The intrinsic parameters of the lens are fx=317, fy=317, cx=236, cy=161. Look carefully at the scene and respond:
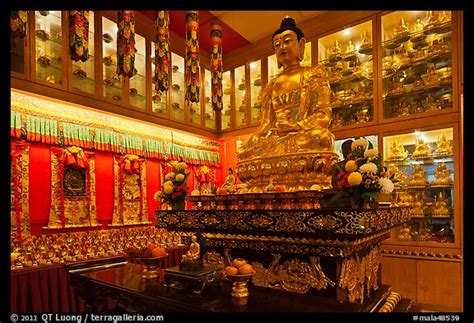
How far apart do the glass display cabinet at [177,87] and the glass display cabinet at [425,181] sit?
3226mm

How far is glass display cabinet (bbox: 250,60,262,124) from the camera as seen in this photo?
5.70m

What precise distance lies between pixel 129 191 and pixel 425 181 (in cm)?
392

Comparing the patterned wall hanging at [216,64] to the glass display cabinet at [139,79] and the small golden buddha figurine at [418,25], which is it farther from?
the small golden buddha figurine at [418,25]

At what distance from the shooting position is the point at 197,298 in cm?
182

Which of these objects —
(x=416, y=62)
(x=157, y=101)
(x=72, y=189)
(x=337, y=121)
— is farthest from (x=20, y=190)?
(x=416, y=62)

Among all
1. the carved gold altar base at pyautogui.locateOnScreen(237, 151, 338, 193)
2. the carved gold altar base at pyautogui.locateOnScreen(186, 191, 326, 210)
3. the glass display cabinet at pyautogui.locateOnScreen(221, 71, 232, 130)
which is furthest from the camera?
the glass display cabinet at pyautogui.locateOnScreen(221, 71, 232, 130)

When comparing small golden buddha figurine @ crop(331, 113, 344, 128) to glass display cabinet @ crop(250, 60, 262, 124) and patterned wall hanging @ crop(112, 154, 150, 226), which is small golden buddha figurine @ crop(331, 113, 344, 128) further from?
patterned wall hanging @ crop(112, 154, 150, 226)

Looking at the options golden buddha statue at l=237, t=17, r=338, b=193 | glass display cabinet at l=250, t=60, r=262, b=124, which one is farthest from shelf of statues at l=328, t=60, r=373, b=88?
golden buddha statue at l=237, t=17, r=338, b=193

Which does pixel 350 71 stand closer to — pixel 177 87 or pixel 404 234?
pixel 404 234

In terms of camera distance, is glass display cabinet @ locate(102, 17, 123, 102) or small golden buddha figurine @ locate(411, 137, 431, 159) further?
glass display cabinet @ locate(102, 17, 123, 102)

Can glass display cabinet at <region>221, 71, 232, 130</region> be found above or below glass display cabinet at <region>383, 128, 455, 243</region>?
above

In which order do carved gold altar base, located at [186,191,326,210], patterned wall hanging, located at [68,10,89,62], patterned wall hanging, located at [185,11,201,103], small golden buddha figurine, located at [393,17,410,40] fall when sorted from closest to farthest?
carved gold altar base, located at [186,191,326,210]
patterned wall hanging, located at [68,10,89,62]
small golden buddha figurine, located at [393,17,410,40]
patterned wall hanging, located at [185,11,201,103]

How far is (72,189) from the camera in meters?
3.80

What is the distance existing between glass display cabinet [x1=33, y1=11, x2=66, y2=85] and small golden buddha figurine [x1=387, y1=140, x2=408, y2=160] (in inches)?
166
